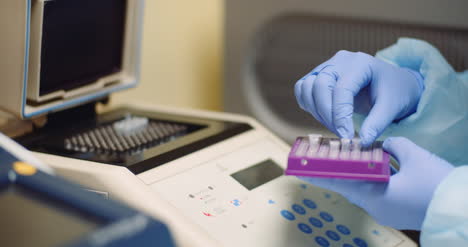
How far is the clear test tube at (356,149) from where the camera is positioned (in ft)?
1.78

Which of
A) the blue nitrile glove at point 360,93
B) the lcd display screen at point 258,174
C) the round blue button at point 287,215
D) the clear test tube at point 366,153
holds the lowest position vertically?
the round blue button at point 287,215

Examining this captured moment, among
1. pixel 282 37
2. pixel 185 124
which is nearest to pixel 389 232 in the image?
pixel 185 124

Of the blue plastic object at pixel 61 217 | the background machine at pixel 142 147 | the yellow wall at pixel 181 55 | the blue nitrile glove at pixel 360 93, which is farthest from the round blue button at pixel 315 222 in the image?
the yellow wall at pixel 181 55

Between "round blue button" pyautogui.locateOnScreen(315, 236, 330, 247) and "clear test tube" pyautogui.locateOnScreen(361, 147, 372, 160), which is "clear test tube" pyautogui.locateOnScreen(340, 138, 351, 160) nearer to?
"clear test tube" pyautogui.locateOnScreen(361, 147, 372, 160)

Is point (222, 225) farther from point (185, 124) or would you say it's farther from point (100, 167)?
point (185, 124)

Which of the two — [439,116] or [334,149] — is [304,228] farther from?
[439,116]

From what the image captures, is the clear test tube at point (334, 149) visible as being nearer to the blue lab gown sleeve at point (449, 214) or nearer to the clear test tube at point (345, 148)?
the clear test tube at point (345, 148)

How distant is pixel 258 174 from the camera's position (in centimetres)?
72

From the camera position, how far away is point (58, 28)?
28.5 inches

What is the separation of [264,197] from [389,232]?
0.17 meters

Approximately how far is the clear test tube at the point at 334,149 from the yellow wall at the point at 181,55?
526 millimetres

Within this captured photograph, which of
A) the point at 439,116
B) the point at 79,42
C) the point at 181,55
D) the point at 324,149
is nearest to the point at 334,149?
the point at 324,149

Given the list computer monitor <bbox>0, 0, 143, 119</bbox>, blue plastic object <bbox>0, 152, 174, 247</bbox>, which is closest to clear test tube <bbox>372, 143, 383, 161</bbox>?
blue plastic object <bbox>0, 152, 174, 247</bbox>

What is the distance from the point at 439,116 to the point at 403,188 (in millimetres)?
238
